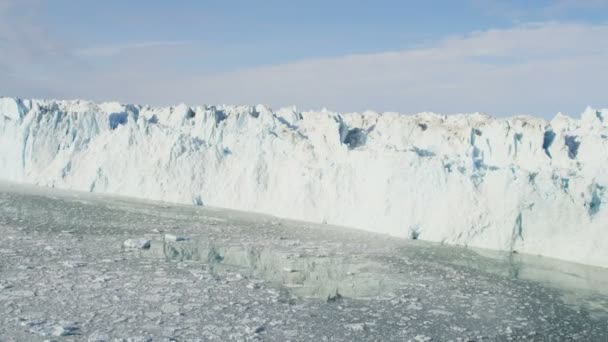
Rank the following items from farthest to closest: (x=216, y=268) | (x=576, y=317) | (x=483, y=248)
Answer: (x=483, y=248), (x=216, y=268), (x=576, y=317)

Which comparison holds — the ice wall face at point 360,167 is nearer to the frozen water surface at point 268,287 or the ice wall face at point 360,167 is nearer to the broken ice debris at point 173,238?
the frozen water surface at point 268,287

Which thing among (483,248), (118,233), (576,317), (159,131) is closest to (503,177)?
(483,248)

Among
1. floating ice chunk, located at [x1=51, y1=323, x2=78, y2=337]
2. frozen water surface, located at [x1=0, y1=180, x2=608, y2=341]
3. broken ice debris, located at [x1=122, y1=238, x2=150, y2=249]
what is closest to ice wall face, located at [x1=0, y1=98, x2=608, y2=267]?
frozen water surface, located at [x1=0, y1=180, x2=608, y2=341]

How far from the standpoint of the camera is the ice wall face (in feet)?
38.7

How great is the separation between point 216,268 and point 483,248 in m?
6.34

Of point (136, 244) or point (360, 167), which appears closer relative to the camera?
point (136, 244)

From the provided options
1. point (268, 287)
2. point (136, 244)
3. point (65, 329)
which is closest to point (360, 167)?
point (136, 244)

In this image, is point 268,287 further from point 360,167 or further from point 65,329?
point 360,167

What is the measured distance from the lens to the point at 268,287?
7.51 metres

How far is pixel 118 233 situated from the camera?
1099cm

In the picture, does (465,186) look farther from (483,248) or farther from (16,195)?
(16,195)

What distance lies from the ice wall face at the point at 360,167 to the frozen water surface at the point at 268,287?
1072mm

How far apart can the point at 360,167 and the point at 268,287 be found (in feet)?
25.8

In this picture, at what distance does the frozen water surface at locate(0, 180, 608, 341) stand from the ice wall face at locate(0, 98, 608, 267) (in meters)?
1.07
